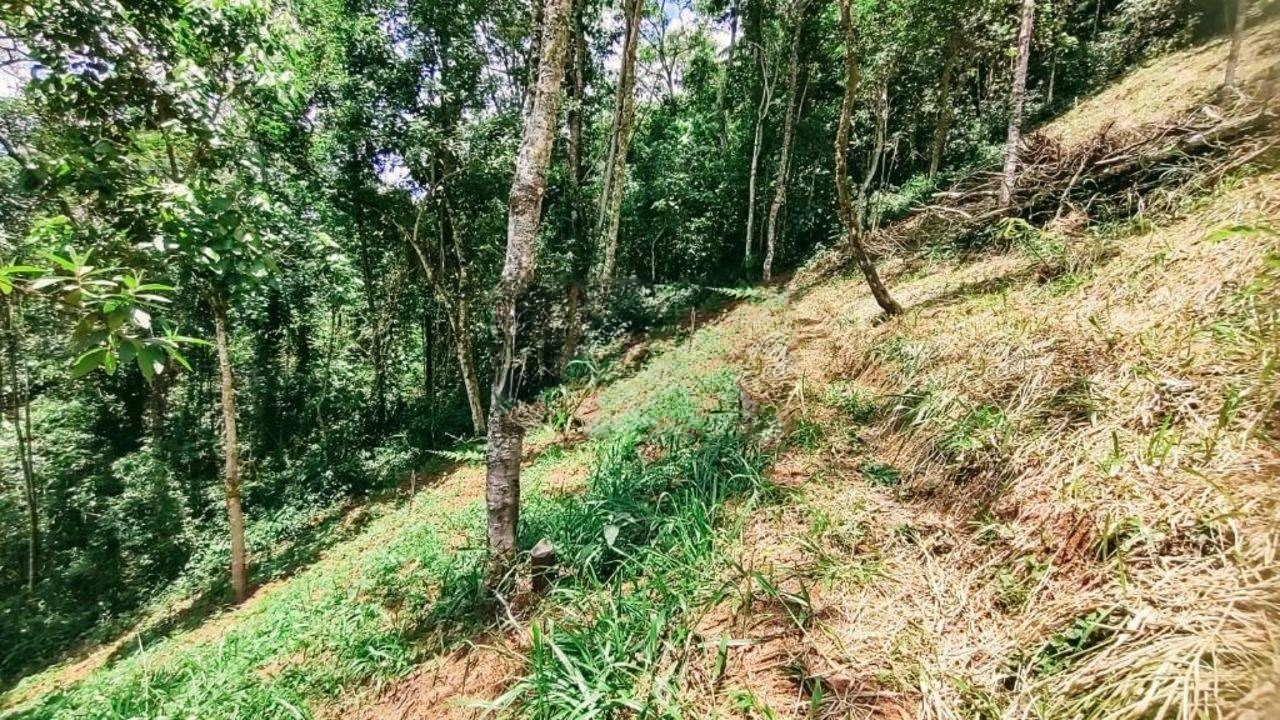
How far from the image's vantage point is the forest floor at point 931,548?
1665mm

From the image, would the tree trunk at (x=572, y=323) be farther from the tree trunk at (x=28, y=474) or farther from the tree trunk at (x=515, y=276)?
the tree trunk at (x=28, y=474)

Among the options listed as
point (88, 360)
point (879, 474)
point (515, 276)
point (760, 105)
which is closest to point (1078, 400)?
point (879, 474)

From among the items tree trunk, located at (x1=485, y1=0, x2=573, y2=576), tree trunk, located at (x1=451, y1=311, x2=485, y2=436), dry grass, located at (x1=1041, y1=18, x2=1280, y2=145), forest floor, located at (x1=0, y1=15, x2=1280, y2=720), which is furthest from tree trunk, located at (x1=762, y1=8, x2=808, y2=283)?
tree trunk, located at (x1=485, y1=0, x2=573, y2=576)

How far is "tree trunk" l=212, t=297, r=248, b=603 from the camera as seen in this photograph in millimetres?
8094

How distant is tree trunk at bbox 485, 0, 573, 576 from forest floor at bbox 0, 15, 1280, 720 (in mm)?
407

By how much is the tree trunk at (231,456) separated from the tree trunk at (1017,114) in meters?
10.9

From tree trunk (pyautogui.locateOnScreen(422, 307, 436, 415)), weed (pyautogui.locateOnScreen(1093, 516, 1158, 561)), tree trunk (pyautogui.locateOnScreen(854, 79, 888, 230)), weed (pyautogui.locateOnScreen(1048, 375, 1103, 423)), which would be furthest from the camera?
tree trunk (pyautogui.locateOnScreen(422, 307, 436, 415))

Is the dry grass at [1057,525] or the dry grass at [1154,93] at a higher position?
the dry grass at [1154,93]

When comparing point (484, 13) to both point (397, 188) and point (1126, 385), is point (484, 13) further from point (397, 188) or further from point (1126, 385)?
point (1126, 385)

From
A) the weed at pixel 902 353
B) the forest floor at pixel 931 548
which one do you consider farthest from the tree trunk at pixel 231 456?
the weed at pixel 902 353

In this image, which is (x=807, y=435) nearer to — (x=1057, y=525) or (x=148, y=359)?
(x=1057, y=525)

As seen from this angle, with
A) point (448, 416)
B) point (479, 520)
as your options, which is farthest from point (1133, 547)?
point (448, 416)

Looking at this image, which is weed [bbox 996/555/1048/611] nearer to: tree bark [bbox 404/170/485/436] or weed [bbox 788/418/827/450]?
weed [bbox 788/418/827/450]

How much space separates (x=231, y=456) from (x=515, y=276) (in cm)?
825
